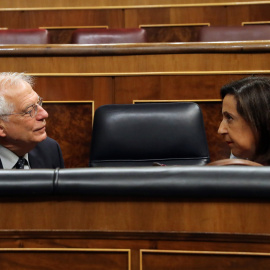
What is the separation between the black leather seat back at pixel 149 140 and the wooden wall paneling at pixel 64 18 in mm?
739

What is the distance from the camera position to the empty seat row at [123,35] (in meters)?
1.05

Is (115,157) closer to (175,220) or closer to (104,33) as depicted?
(175,220)

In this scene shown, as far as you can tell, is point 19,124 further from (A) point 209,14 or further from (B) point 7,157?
(A) point 209,14

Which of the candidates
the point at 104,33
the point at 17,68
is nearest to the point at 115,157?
the point at 17,68

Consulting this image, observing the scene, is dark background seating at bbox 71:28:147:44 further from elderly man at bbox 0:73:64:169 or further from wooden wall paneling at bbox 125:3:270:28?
elderly man at bbox 0:73:64:169

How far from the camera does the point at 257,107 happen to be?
542 millimetres

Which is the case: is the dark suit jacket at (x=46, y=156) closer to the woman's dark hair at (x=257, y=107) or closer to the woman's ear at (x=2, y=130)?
the woman's ear at (x=2, y=130)

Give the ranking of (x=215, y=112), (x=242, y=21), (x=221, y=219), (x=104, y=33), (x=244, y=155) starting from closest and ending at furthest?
(x=221, y=219), (x=244, y=155), (x=215, y=112), (x=104, y=33), (x=242, y=21)

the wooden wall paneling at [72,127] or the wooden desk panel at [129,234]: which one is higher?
the wooden wall paneling at [72,127]

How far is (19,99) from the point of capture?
653 millimetres

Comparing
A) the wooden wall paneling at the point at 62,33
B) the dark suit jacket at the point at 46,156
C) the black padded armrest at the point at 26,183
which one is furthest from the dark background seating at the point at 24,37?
the black padded armrest at the point at 26,183

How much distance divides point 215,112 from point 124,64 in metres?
0.18

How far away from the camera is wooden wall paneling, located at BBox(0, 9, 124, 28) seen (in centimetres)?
132

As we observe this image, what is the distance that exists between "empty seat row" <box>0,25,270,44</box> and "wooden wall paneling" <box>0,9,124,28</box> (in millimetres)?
245
